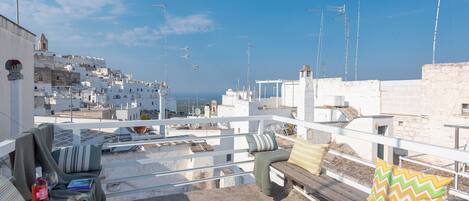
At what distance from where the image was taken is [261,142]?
369 centimetres

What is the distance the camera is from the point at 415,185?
1816mm

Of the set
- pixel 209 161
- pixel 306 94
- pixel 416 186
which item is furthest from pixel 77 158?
pixel 306 94

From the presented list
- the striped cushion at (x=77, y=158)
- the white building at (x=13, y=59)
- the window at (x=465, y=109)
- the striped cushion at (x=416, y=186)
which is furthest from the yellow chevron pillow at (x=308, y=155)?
the window at (x=465, y=109)

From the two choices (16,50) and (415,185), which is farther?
(16,50)

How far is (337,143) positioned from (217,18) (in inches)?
517

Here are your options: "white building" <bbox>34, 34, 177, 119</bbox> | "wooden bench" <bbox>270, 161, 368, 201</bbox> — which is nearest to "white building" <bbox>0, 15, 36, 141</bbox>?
"wooden bench" <bbox>270, 161, 368, 201</bbox>

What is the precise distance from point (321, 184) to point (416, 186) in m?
0.88

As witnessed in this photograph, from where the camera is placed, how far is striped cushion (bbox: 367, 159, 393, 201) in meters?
1.98

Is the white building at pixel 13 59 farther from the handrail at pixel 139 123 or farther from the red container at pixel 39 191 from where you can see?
the red container at pixel 39 191

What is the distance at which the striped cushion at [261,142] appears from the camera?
364 cm

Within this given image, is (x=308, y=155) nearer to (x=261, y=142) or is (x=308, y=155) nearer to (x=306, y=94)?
(x=261, y=142)

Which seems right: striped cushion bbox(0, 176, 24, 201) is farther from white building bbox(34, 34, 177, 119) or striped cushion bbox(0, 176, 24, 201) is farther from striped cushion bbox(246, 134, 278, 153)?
white building bbox(34, 34, 177, 119)

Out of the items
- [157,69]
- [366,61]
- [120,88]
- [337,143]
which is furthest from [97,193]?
[120,88]

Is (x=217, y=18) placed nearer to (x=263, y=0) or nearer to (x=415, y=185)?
(x=263, y=0)
